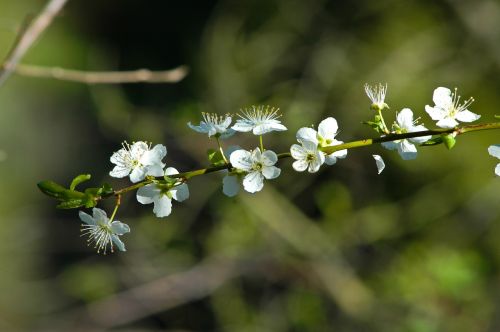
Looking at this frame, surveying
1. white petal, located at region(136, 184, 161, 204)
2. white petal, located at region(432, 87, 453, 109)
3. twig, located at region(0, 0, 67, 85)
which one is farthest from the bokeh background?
white petal, located at region(136, 184, 161, 204)

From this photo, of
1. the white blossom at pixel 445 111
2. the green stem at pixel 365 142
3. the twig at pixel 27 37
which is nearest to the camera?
the green stem at pixel 365 142

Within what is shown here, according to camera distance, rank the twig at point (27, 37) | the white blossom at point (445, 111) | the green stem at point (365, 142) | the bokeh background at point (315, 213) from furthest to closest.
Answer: the bokeh background at point (315, 213)
the twig at point (27, 37)
the white blossom at point (445, 111)
the green stem at point (365, 142)

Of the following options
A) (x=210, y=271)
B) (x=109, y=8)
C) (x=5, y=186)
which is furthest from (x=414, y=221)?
(x=109, y=8)

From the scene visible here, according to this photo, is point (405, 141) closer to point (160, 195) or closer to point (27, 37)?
point (160, 195)

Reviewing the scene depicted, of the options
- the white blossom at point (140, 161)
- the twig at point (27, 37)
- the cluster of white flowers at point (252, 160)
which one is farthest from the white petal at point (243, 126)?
the twig at point (27, 37)

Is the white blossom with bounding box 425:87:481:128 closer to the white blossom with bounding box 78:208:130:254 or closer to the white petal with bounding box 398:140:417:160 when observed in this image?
the white petal with bounding box 398:140:417:160

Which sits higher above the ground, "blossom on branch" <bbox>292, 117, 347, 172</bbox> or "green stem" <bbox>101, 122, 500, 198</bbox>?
"blossom on branch" <bbox>292, 117, 347, 172</bbox>

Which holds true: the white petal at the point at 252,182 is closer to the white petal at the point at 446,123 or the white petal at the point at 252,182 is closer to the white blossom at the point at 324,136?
the white blossom at the point at 324,136
